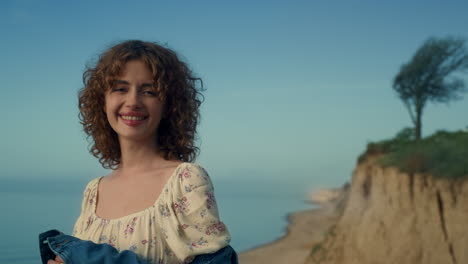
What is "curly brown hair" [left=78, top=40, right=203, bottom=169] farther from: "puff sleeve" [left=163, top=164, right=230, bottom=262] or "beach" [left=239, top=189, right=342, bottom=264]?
"beach" [left=239, top=189, right=342, bottom=264]

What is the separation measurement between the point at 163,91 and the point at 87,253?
661 millimetres

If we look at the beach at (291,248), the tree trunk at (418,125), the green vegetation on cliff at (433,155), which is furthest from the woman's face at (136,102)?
the beach at (291,248)

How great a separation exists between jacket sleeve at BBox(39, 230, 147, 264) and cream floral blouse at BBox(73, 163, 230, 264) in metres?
0.08

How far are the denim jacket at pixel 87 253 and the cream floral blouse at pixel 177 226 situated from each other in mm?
35


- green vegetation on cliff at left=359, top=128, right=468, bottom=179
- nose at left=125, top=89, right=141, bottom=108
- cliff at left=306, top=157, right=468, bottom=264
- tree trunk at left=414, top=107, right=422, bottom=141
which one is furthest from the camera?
tree trunk at left=414, top=107, right=422, bottom=141

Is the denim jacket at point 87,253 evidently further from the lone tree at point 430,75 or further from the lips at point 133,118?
the lone tree at point 430,75

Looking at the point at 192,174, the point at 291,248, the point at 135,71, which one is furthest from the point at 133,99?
the point at 291,248

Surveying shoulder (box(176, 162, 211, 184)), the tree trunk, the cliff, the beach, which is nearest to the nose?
shoulder (box(176, 162, 211, 184))

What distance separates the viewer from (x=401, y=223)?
8695 mm

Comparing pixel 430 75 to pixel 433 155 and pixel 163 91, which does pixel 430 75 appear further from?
pixel 163 91

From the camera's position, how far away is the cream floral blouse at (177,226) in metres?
1.52

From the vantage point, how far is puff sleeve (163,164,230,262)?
1511 mm

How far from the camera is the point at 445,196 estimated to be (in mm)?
8172

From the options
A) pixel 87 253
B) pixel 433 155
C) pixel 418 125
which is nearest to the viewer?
pixel 87 253
